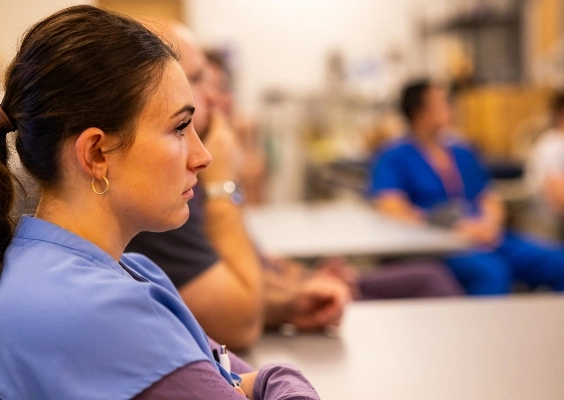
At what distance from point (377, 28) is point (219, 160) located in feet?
23.2

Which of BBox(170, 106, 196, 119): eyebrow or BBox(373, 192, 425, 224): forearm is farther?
BBox(373, 192, 425, 224): forearm

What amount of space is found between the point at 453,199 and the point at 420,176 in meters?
0.17

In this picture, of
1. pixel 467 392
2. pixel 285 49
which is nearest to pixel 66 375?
pixel 467 392

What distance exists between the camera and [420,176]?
3424 millimetres

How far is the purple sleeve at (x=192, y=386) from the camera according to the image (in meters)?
0.65

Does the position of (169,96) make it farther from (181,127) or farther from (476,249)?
(476,249)

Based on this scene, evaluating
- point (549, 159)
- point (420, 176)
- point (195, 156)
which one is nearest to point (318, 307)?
point (195, 156)

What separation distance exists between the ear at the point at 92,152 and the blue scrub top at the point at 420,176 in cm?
276

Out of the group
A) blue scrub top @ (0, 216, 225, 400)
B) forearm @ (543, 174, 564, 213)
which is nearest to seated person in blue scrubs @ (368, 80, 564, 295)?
forearm @ (543, 174, 564, 213)

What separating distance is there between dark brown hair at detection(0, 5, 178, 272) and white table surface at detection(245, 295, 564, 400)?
454 millimetres

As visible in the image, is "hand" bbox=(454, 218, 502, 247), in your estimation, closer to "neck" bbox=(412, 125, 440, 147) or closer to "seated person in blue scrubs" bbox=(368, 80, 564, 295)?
"seated person in blue scrubs" bbox=(368, 80, 564, 295)

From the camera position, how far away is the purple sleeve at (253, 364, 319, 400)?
31.2 inches

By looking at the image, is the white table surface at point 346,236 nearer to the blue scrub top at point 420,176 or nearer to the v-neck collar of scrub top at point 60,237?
the blue scrub top at point 420,176

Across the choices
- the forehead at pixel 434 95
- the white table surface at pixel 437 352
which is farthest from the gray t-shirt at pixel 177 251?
the forehead at pixel 434 95
